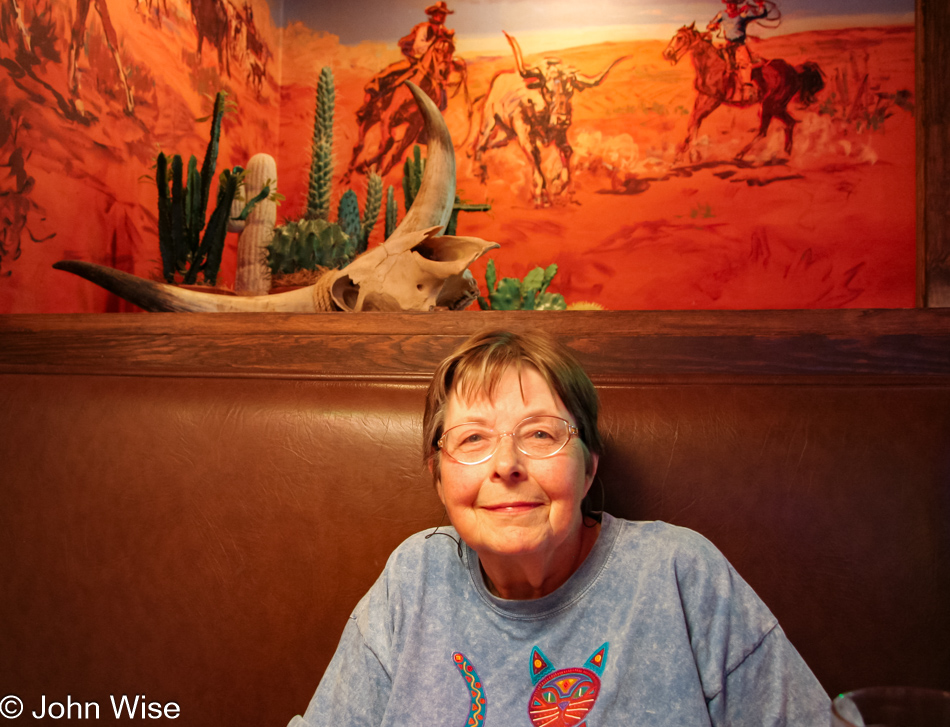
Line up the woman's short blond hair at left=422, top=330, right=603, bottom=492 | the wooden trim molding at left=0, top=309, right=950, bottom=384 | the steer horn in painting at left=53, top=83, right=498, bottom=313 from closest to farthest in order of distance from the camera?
the woman's short blond hair at left=422, top=330, right=603, bottom=492 → the wooden trim molding at left=0, top=309, right=950, bottom=384 → the steer horn in painting at left=53, top=83, right=498, bottom=313

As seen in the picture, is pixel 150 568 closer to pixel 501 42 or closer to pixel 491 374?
pixel 491 374

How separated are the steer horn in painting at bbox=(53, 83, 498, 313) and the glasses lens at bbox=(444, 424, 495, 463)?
49cm

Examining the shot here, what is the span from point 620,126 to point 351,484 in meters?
2.40

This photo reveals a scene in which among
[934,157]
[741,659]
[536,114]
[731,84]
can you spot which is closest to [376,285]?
[741,659]

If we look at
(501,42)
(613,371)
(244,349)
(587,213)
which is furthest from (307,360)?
(501,42)

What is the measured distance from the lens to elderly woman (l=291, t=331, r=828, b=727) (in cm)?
69

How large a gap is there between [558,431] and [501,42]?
271 cm

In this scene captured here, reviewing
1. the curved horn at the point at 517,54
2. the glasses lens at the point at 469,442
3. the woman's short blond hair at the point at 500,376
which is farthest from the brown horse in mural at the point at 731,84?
the glasses lens at the point at 469,442

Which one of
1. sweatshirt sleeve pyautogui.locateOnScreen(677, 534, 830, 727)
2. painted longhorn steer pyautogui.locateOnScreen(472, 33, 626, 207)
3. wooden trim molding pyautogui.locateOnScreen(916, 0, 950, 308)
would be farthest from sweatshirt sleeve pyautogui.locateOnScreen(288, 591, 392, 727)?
painted longhorn steer pyautogui.locateOnScreen(472, 33, 626, 207)

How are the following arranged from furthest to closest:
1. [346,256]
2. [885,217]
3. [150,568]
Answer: [885,217] → [346,256] → [150,568]

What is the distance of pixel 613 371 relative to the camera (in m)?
1.01

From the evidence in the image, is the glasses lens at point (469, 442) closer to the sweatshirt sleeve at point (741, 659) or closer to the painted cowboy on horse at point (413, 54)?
the sweatshirt sleeve at point (741, 659)

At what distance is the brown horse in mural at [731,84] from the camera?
2760 mm

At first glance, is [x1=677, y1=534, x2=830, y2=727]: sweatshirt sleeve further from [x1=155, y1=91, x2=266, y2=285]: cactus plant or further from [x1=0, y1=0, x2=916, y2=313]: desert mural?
[x1=0, y1=0, x2=916, y2=313]: desert mural
